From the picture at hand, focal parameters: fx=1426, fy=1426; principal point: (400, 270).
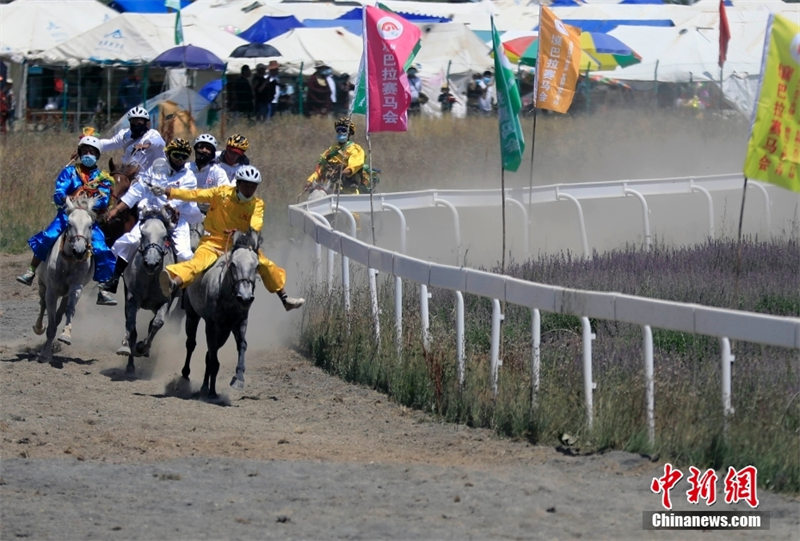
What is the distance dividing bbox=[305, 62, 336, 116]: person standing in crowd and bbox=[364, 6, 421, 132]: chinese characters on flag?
917 inches

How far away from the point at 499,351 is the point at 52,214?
16.1 meters

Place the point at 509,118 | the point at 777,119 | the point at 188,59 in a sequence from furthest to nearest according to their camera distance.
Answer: the point at 188,59 < the point at 509,118 < the point at 777,119

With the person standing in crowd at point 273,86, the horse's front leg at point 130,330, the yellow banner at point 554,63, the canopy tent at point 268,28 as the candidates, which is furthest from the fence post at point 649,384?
the canopy tent at point 268,28

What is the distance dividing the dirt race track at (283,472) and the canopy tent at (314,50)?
91.0ft

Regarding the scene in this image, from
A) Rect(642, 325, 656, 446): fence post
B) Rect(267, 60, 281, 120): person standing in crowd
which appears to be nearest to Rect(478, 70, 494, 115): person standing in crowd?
Rect(267, 60, 281, 120): person standing in crowd

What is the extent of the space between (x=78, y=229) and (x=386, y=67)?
4482 mm

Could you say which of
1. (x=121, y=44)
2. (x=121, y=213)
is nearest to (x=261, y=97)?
(x=121, y=44)

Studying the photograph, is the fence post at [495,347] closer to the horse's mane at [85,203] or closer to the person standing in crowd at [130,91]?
the horse's mane at [85,203]

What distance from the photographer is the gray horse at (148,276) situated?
48.9ft

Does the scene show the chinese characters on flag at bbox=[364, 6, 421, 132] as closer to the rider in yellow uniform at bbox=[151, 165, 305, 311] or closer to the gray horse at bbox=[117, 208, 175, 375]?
the gray horse at bbox=[117, 208, 175, 375]

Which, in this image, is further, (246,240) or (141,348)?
(141,348)

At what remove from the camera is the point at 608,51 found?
43.8 metres

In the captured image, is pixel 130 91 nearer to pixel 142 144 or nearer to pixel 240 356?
pixel 142 144

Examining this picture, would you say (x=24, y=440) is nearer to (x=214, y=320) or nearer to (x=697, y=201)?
(x=214, y=320)
